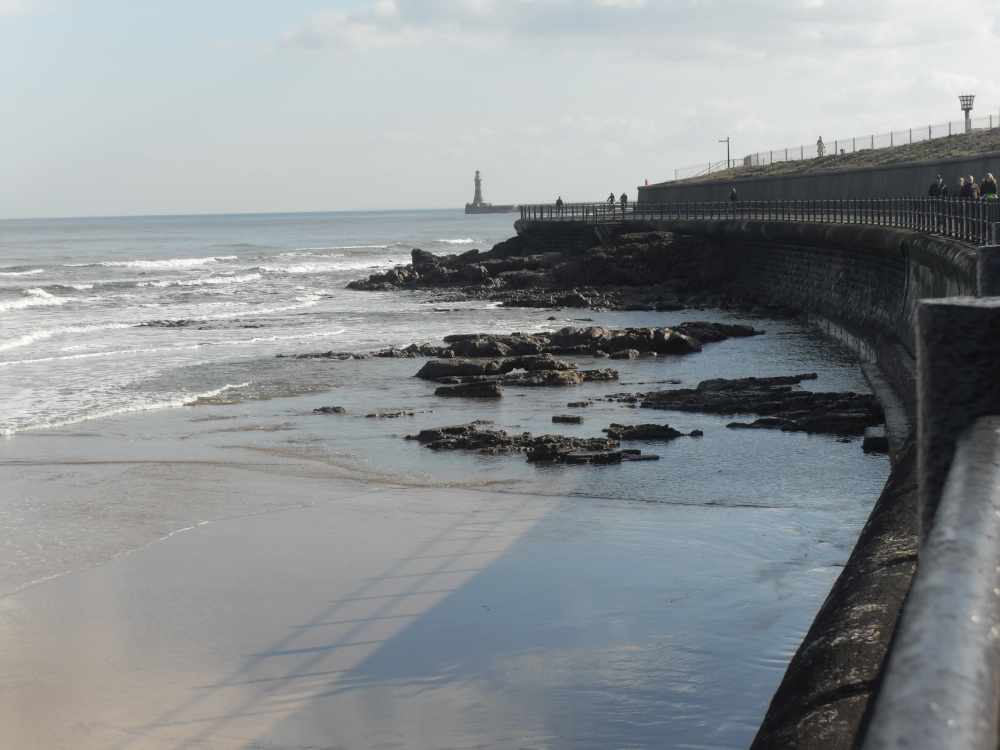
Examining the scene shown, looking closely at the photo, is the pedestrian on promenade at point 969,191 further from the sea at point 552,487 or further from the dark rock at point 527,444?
the dark rock at point 527,444

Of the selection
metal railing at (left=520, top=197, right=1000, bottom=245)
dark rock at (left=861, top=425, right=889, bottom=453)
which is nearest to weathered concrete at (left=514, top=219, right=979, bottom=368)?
metal railing at (left=520, top=197, right=1000, bottom=245)

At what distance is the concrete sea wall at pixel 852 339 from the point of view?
362cm

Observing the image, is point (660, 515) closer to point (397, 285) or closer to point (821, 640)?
point (821, 640)

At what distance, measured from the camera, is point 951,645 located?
972 mm

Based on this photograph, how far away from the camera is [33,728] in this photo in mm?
5488

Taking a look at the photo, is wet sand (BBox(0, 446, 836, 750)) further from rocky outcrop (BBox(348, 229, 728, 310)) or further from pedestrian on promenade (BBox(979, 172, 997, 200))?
rocky outcrop (BBox(348, 229, 728, 310))

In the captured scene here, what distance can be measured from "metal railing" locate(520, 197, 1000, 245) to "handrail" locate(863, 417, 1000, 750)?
8.98 meters

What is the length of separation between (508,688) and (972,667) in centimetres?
494

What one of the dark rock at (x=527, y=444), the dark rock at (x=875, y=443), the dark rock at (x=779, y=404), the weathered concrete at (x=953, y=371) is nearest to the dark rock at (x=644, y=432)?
the dark rock at (x=527, y=444)

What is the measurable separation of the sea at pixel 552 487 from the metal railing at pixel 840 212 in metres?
2.69

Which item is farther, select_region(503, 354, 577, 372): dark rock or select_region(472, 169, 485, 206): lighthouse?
select_region(472, 169, 485, 206): lighthouse

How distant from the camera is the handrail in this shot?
0.88 meters

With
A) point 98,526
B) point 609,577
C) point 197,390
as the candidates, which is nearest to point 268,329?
point 197,390

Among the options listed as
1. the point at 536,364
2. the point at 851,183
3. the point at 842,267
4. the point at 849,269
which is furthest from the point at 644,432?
the point at 851,183
